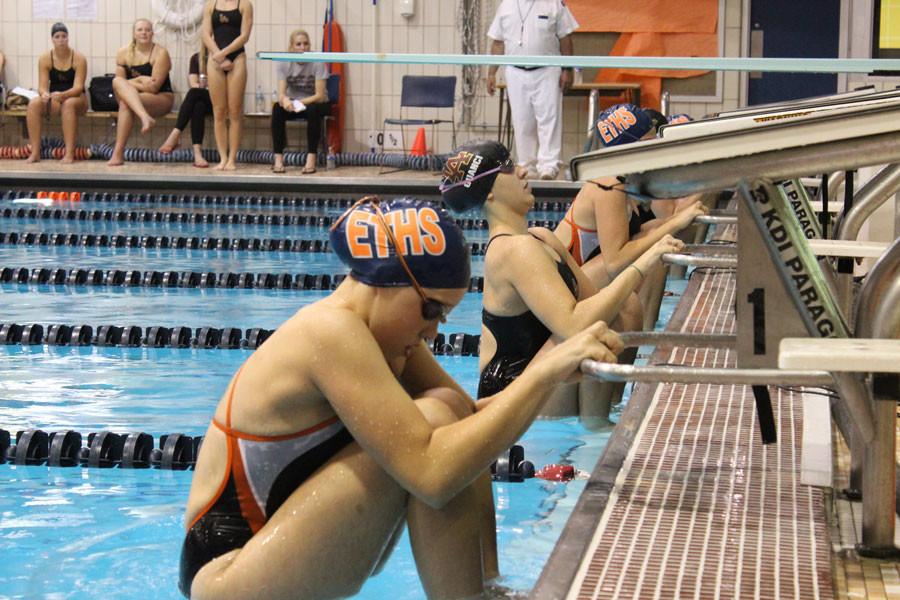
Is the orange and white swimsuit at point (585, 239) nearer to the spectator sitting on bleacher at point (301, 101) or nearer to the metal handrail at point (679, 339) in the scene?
the metal handrail at point (679, 339)

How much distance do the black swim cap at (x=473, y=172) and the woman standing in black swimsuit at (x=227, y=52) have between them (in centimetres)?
876

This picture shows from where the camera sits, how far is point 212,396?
224 inches

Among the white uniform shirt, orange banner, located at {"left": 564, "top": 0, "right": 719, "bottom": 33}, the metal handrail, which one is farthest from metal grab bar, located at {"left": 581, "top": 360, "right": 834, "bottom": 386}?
orange banner, located at {"left": 564, "top": 0, "right": 719, "bottom": 33}

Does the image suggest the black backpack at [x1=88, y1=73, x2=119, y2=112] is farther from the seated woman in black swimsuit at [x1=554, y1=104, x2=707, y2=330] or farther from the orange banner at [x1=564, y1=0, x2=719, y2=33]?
the seated woman in black swimsuit at [x1=554, y1=104, x2=707, y2=330]

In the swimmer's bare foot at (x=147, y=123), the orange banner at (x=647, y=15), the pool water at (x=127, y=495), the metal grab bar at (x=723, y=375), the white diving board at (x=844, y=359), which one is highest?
the orange banner at (x=647, y=15)

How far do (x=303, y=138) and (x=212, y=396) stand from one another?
9.31 m

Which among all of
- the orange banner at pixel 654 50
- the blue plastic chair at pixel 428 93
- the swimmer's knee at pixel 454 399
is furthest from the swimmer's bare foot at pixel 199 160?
the swimmer's knee at pixel 454 399

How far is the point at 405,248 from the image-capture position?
241cm

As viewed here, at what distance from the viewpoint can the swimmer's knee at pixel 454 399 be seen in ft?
8.53

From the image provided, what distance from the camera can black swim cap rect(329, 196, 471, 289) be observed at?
2.41 m

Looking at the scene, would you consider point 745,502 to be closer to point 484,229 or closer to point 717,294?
point 717,294

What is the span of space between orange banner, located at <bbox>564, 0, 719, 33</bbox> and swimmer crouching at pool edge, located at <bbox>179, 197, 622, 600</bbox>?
11.9 metres

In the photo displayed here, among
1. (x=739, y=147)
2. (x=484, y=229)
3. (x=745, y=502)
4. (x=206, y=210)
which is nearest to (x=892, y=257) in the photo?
(x=739, y=147)

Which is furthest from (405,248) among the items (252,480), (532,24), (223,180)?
(223,180)
